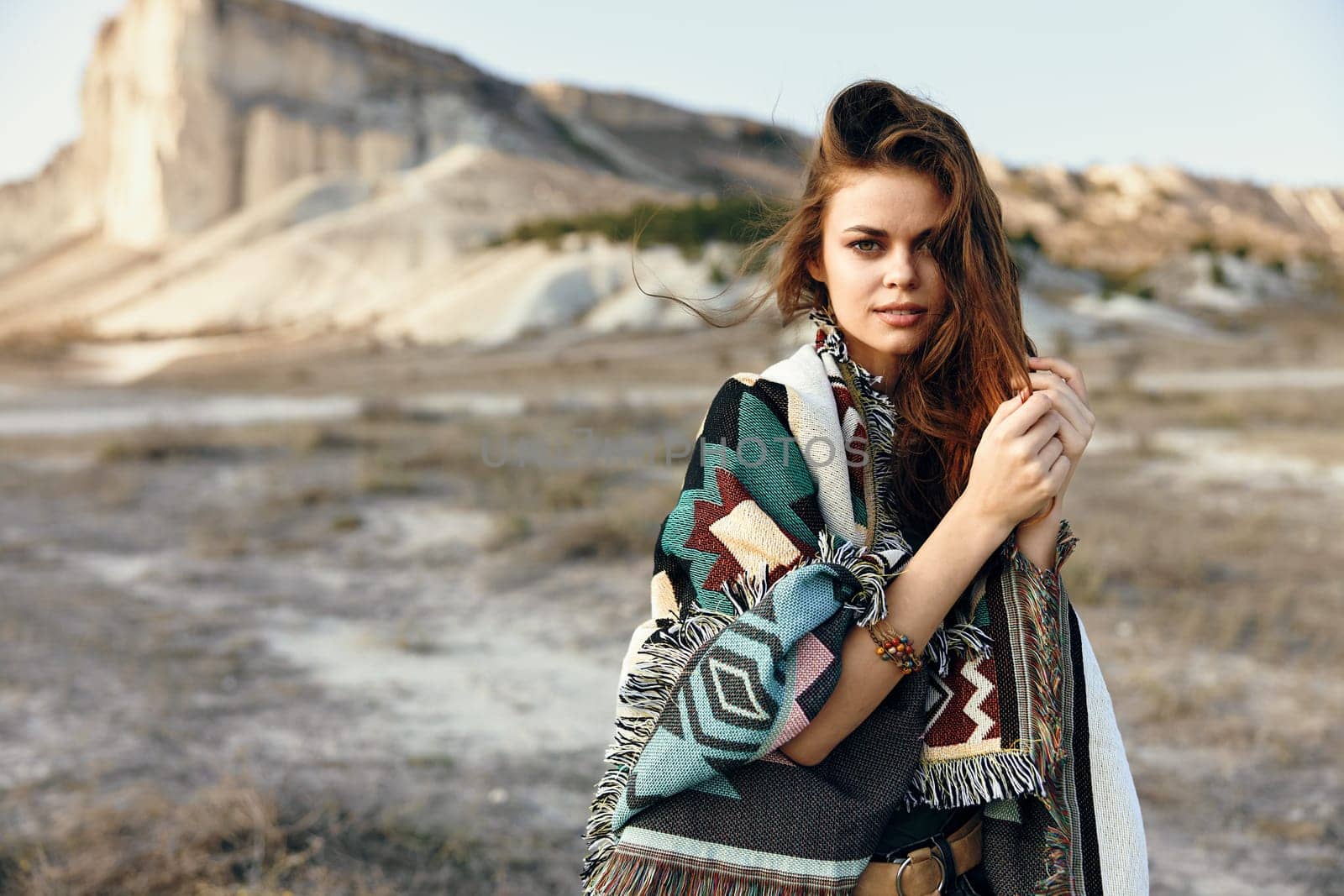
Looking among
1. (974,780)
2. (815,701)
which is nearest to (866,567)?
(815,701)

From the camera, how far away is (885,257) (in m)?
1.21

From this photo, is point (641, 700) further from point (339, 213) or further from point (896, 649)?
point (339, 213)

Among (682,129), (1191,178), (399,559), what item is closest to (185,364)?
(399,559)

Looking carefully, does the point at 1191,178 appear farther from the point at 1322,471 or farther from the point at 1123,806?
the point at 1123,806

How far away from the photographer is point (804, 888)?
41.1 inches

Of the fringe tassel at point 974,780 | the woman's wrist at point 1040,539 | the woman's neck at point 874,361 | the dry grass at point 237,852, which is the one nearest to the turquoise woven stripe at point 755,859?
the fringe tassel at point 974,780

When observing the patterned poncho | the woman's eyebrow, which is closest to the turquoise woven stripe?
the patterned poncho

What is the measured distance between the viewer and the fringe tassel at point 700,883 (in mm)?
1044

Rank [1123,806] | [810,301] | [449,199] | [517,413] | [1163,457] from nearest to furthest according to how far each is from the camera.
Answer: [1123,806] → [810,301] → [1163,457] → [517,413] → [449,199]

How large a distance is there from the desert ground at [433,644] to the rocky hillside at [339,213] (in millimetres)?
15238

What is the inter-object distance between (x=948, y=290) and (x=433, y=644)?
165 inches

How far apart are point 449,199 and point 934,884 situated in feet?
122

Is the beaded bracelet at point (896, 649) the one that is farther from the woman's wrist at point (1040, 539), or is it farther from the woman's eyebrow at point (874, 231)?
the woman's eyebrow at point (874, 231)

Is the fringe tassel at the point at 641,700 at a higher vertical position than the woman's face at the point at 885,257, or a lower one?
lower
